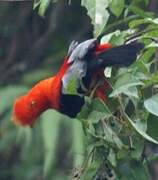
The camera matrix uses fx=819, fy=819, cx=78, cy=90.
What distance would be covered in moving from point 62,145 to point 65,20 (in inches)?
29.7

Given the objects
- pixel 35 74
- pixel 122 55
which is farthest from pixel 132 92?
pixel 35 74

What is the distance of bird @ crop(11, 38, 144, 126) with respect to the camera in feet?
5.72

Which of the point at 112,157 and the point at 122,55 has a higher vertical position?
the point at 122,55

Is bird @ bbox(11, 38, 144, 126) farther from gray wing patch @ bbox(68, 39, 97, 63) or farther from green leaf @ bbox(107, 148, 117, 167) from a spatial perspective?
green leaf @ bbox(107, 148, 117, 167)

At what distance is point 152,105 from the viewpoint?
1.55 meters

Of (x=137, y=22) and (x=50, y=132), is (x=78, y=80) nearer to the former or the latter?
(x=137, y=22)

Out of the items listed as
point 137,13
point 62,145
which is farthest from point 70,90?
point 62,145

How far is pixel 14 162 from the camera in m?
4.29

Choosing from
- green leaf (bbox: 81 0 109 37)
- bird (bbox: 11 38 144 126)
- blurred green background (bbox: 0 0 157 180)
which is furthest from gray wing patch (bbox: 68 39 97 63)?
blurred green background (bbox: 0 0 157 180)

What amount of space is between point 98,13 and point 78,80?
0.73ft

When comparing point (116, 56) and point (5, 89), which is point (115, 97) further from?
point (5, 89)

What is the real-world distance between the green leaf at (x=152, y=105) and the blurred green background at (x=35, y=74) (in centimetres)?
211

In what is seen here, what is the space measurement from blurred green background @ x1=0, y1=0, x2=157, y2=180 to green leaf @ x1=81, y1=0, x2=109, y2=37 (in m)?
2.05

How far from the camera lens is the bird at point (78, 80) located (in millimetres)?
1744
